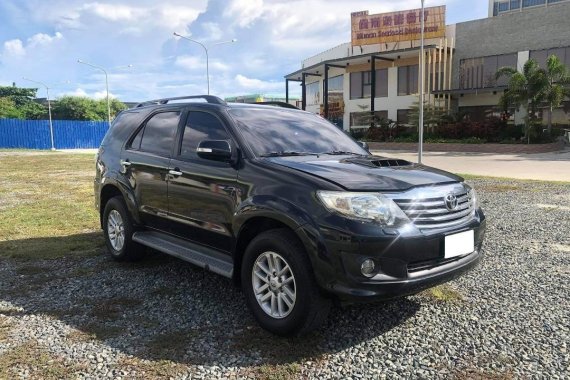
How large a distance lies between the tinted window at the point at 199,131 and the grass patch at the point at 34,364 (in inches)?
79.0

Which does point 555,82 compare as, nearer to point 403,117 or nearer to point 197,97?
point 403,117

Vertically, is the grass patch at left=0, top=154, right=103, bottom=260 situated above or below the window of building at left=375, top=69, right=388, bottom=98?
below

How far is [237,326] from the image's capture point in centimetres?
371

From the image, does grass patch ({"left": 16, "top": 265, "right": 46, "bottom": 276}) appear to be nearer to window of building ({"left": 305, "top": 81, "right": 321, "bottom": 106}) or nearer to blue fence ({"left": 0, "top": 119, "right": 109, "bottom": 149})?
blue fence ({"left": 0, "top": 119, "right": 109, "bottom": 149})

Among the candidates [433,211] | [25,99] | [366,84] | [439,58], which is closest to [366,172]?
[433,211]

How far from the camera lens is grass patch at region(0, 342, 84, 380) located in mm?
2971

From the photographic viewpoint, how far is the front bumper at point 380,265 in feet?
10.1

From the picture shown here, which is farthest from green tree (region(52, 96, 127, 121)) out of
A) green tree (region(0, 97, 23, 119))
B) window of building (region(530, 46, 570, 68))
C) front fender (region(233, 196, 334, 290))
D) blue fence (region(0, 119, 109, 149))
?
front fender (region(233, 196, 334, 290))

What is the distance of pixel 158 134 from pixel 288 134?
1.48 metres

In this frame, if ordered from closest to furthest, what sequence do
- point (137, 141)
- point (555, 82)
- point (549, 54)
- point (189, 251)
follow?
point (189, 251)
point (137, 141)
point (555, 82)
point (549, 54)

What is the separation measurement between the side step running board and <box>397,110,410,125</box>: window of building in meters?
34.0

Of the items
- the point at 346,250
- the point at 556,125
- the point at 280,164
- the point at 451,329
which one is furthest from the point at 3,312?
the point at 556,125

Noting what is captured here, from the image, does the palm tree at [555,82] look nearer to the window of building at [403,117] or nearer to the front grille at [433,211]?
the window of building at [403,117]

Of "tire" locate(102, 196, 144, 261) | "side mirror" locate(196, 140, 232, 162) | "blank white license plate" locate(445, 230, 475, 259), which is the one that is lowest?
"tire" locate(102, 196, 144, 261)
